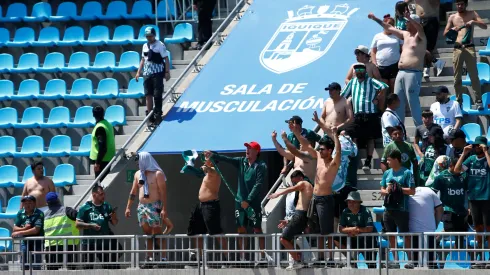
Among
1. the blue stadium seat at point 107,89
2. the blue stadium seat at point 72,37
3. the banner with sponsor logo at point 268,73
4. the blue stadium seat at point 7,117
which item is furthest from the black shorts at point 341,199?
the blue stadium seat at point 72,37

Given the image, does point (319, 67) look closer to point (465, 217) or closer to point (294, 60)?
point (294, 60)

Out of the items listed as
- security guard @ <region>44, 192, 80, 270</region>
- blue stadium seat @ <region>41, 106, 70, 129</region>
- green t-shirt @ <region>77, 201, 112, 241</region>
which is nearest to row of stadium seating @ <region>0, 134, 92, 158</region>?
blue stadium seat @ <region>41, 106, 70, 129</region>

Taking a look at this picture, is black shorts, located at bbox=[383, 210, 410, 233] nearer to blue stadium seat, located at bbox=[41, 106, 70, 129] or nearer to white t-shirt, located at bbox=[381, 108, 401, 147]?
white t-shirt, located at bbox=[381, 108, 401, 147]

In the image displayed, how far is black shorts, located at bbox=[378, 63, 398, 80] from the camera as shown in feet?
65.2

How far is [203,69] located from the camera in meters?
22.5

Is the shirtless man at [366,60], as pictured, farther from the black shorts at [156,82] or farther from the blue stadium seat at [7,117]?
the blue stadium seat at [7,117]

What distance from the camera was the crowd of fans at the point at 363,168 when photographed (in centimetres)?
1644

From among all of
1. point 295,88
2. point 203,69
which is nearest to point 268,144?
point 295,88

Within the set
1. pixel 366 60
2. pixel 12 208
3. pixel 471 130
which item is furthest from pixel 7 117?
pixel 471 130

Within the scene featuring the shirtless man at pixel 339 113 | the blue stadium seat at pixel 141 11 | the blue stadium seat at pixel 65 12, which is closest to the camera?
the shirtless man at pixel 339 113

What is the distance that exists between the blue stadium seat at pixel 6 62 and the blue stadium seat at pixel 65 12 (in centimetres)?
127

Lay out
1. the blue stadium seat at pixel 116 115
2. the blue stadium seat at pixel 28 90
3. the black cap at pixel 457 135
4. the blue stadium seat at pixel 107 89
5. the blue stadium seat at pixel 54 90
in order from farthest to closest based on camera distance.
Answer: the blue stadium seat at pixel 28 90 → the blue stadium seat at pixel 54 90 → the blue stadium seat at pixel 107 89 → the blue stadium seat at pixel 116 115 → the black cap at pixel 457 135

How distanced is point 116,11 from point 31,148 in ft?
12.2

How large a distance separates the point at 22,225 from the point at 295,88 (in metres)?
5.30
